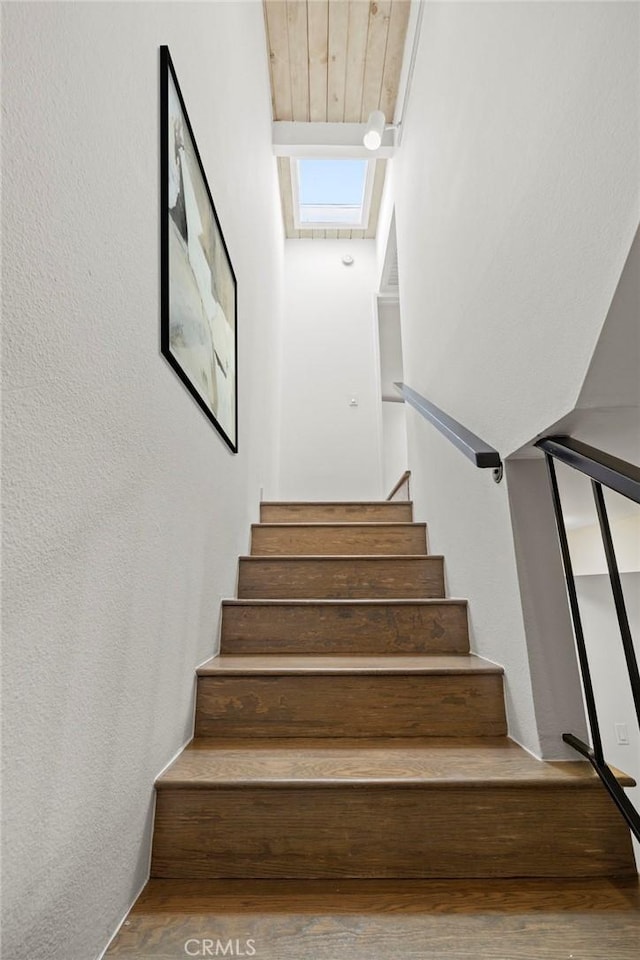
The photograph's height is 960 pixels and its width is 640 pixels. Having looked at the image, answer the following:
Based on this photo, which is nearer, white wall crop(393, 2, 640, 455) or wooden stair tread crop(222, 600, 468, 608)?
white wall crop(393, 2, 640, 455)

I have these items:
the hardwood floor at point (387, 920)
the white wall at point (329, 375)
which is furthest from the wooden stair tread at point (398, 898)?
the white wall at point (329, 375)

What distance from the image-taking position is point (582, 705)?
1.28 metres

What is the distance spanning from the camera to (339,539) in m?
2.47

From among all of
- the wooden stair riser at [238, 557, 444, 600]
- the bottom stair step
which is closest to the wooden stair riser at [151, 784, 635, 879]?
the bottom stair step

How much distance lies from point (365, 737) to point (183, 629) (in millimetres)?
613

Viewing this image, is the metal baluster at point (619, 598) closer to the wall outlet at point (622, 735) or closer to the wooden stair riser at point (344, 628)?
the wooden stair riser at point (344, 628)

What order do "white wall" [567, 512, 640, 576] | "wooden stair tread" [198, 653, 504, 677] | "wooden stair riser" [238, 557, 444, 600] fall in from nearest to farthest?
1. "wooden stair tread" [198, 653, 504, 677]
2. "wooden stair riser" [238, 557, 444, 600]
3. "white wall" [567, 512, 640, 576]

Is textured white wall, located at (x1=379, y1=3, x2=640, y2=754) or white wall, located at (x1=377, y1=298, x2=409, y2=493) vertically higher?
white wall, located at (x1=377, y1=298, x2=409, y2=493)

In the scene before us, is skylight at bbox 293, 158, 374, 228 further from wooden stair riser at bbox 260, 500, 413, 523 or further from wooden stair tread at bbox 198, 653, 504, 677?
wooden stair tread at bbox 198, 653, 504, 677

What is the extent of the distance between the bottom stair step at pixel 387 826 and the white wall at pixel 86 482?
0.12 metres

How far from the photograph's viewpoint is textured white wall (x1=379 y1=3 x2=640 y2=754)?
0.94 metres

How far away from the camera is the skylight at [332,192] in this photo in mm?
4359

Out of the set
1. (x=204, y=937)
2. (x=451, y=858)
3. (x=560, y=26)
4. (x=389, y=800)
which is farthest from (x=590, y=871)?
(x=560, y=26)

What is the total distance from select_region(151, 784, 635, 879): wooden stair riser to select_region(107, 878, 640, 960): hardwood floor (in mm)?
28
